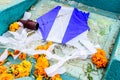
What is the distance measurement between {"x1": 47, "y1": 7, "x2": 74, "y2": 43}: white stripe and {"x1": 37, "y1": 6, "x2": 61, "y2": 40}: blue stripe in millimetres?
41

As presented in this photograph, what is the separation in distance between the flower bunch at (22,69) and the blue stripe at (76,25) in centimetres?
58

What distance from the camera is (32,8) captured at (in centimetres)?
346

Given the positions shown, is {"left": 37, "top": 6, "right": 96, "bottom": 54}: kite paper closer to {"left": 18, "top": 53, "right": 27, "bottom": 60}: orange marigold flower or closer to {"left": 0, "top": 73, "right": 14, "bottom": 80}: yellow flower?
{"left": 18, "top": 53, "right": 27, "bottom": 60}: orange marigold flower

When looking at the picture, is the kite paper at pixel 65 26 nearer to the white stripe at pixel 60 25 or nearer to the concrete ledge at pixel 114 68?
the white stripe at pixel 60 25

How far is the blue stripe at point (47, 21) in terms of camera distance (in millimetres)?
3016

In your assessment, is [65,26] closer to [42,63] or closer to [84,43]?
[84,43]

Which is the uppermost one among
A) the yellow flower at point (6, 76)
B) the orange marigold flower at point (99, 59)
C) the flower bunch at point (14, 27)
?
the flower bunch at point (14, 27)

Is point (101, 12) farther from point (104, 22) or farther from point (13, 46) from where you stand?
point (13, 46)

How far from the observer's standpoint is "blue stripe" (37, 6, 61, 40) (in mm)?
3016

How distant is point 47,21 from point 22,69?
0.89 m

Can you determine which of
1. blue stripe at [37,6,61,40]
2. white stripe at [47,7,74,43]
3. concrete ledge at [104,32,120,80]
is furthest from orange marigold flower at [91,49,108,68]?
blue stripe at [37,6,61,40]

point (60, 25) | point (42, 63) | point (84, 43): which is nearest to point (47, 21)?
point (60, 25)

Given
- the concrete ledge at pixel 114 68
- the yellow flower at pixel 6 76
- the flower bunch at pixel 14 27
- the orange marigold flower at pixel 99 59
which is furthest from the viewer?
the flower bunch at pixel 14 27

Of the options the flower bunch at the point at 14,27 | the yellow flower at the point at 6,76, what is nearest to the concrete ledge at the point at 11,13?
the flower bunch at the point at 14,27
